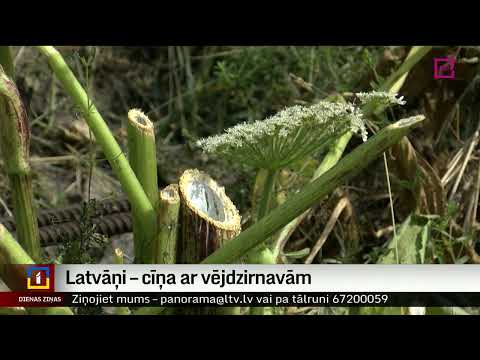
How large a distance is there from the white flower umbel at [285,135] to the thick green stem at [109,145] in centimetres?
16

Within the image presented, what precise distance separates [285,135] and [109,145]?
35cm

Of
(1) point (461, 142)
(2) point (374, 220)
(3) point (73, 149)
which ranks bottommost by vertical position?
(2) point (374, 220)

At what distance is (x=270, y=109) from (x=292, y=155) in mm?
1306

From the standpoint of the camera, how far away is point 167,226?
1.36 metres

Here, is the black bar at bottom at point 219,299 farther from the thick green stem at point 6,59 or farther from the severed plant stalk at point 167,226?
the thick green stem at point 6,59

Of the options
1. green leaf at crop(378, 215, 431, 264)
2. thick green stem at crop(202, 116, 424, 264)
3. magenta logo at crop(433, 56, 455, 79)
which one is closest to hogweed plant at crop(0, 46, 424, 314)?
thick green stem at crop(202, 116, 424, 264)

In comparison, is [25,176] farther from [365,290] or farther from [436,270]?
[436,270]

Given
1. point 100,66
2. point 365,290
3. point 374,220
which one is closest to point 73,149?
point 100,66

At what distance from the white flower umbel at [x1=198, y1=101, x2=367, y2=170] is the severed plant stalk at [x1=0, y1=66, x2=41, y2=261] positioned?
1.12 ft

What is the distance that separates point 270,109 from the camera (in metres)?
2.61

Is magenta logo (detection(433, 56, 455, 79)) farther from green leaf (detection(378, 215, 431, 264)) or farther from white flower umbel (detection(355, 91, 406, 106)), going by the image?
white flower umbel (detection(355, 91, 406, 106))

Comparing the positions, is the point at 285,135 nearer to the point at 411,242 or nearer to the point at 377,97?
the point at 377,97

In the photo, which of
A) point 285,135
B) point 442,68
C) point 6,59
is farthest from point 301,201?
point 442,68
